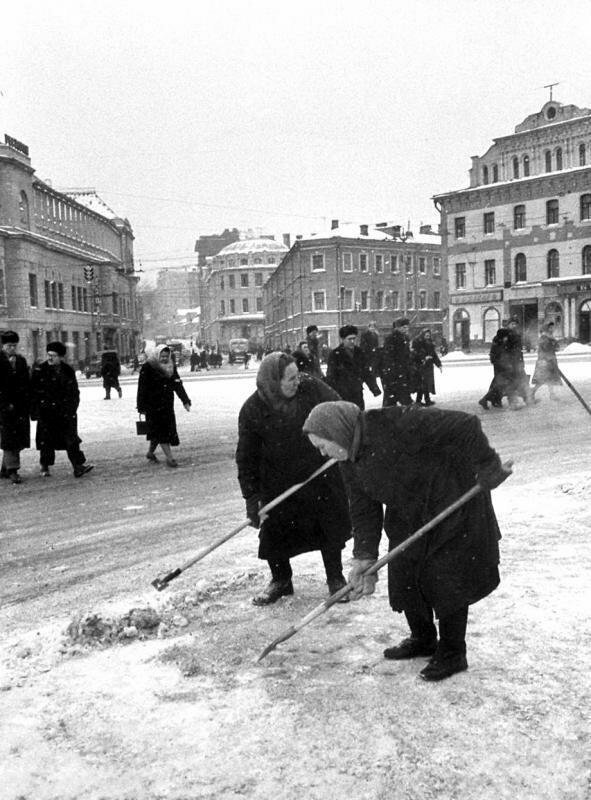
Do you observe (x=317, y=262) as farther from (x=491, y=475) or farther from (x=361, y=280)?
(x=491, y=475)

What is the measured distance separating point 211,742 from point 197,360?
46.4 m

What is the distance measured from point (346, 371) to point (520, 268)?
4099 centimetres

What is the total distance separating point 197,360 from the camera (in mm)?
49031

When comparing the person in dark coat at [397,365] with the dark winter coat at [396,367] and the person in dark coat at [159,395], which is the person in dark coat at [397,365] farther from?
the person in dark coat at [159,395]

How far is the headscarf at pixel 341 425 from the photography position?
333cm

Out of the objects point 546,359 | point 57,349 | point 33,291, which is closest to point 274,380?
point 57,349

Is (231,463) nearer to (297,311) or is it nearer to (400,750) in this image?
(400,750)

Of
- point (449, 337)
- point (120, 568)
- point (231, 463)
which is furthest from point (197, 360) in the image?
point (120, 568)

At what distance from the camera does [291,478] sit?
15.1ft

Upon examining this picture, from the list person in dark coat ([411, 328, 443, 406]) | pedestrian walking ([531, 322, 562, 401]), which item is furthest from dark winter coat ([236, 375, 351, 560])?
pedestrian walking ([531, 322, 562, 401])

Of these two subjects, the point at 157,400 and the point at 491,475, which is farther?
the point at 157,400

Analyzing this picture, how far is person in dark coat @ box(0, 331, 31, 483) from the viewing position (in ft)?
30.3

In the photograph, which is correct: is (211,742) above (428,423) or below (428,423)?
below

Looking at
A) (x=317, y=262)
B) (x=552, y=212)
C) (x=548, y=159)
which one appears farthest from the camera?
(x=317, y=262)
